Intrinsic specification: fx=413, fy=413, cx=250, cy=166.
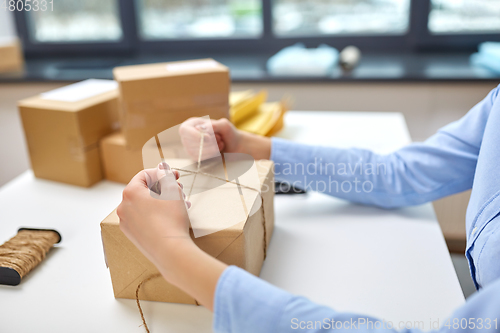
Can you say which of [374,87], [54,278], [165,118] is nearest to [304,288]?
[54,278]

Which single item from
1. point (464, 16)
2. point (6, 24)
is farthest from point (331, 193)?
point (6, 24)

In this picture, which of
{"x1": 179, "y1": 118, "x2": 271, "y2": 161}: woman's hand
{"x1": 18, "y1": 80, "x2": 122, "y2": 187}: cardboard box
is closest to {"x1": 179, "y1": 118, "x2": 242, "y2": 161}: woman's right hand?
{"x1": 179, "y1": 118, "x2": 271, "y2": 161}: woman's hand

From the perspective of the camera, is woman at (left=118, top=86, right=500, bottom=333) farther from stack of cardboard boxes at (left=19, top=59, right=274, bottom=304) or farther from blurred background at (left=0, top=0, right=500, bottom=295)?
blurred background at (left=0, top=0, right=500, bottom=295)

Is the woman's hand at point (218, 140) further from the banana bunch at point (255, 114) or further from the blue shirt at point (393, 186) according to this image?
the banana bunch at point (255, 114)

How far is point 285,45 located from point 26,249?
1666 mm

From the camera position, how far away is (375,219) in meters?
0.85

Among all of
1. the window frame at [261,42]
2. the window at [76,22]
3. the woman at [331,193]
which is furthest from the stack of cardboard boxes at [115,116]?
the window at [76,22]

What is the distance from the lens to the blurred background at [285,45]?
1679mm

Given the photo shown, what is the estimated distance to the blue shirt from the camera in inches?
18.7

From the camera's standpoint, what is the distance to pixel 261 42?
209cm

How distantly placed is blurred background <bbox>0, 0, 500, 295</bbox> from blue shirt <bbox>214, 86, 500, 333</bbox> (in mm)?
757

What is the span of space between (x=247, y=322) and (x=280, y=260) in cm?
25

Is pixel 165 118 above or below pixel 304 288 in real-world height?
above

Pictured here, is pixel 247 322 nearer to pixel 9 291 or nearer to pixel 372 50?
pixel 9 291
